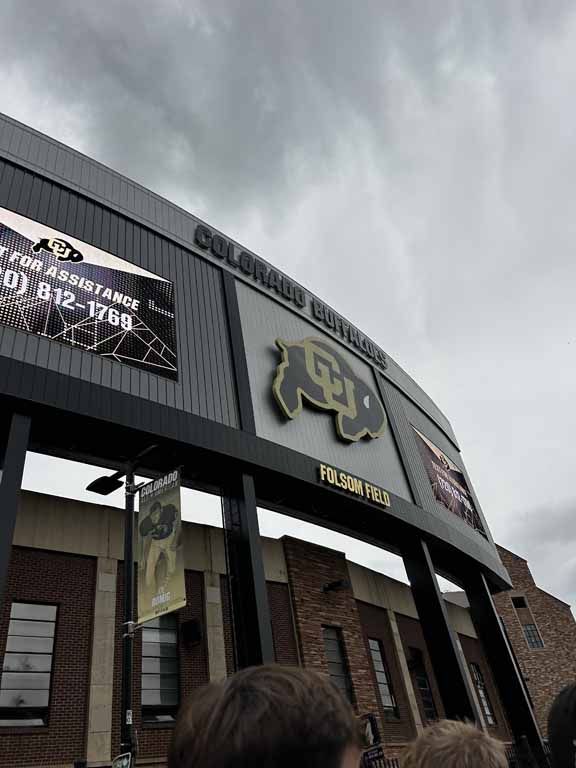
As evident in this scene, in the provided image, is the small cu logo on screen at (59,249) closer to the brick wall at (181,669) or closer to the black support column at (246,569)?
the black support column at (246,569)

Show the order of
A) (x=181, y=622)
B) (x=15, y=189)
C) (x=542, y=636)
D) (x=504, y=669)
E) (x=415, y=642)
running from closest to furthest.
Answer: (x=15, y=189) → (x=181, y=622) → (x=504, y=669) → (x=415, y=642) → (x=542, y=636)

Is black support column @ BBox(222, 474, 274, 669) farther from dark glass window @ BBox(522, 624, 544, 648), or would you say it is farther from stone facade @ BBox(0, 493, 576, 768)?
dark glass window @ BBox(522, 624, 544, 648)

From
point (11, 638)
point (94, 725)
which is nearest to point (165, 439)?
point (11, 638)

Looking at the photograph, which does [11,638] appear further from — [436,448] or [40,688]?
[436,448]

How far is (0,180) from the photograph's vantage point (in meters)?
15.5

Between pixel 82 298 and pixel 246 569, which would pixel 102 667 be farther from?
pixel 82 298

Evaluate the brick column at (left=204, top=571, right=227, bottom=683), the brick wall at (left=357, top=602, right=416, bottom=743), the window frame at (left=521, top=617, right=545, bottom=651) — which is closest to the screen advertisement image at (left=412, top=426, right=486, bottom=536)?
the brick wall at (left=357, top=602, right=416, bottom=743)

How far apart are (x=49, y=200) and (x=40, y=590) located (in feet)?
36.2

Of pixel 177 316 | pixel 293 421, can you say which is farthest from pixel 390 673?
pixel 177 316

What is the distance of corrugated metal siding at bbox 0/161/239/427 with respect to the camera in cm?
1398

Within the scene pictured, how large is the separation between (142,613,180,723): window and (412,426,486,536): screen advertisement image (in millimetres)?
15132

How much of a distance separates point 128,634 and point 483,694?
2713cm

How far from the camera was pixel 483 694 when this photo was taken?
3061 centimetres

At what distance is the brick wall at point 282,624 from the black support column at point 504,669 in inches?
450
